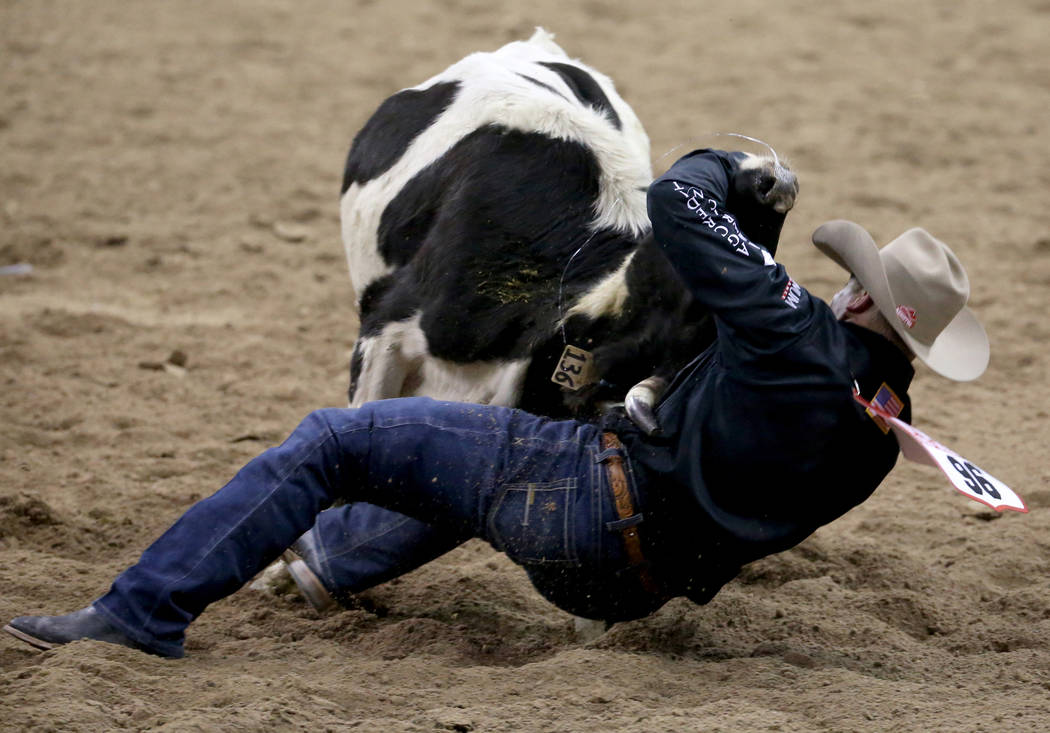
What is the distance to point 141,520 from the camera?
4.03 m

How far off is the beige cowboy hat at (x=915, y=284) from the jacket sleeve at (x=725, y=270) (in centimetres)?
15

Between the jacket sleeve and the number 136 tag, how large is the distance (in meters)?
0.25

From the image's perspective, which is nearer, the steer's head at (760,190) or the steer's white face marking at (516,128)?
the steer's head at (760,190)

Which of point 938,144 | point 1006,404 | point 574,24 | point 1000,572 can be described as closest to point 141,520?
point 1000,572

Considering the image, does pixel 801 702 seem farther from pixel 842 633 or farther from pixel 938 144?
pixel 938 144

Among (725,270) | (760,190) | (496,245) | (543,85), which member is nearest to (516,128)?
(543,85)

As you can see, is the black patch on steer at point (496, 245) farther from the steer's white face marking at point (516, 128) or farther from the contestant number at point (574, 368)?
the contestant number at point (574, 368)

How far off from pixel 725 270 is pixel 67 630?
159 cm

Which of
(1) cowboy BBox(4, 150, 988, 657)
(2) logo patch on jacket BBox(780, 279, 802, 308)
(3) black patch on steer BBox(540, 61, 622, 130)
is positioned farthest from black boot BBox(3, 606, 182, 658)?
(3) black patch on steer BBox(540, 61, 622, 130)

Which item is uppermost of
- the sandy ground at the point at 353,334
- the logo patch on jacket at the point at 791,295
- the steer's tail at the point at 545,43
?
the steer's tail at the point at 545,43

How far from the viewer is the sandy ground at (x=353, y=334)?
280 centimetres

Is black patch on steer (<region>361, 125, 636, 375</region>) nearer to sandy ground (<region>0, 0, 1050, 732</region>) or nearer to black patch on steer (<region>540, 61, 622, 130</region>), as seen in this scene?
black patch on steer (<region>540, 61, 622, 130</region>)

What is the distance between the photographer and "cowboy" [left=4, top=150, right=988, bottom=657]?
2732 mm

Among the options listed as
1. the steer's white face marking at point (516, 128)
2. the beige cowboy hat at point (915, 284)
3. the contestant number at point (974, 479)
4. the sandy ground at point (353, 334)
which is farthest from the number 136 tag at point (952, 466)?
the steer's white face marking at point (516, 128)
